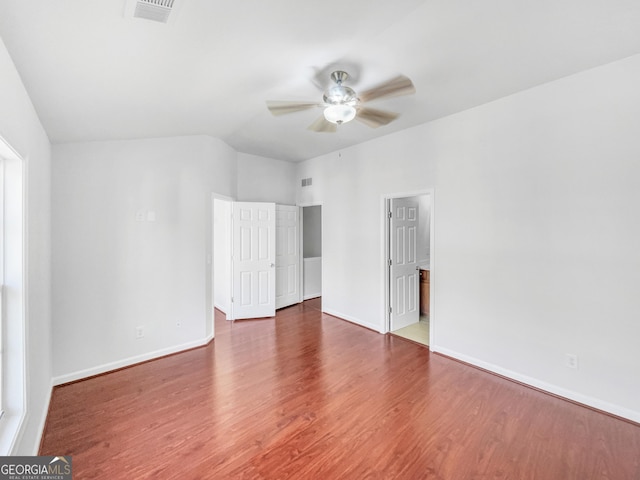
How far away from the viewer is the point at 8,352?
5.29ft

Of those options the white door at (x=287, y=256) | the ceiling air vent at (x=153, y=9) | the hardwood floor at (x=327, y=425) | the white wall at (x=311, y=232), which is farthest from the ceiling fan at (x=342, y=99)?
the white wall at (x=311, y=232)

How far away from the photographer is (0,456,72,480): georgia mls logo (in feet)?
4.35

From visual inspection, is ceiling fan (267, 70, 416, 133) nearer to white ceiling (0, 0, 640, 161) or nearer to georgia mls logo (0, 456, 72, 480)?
white ceiling (0, 0, 640, 161)

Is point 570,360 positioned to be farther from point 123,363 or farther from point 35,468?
point 123,363

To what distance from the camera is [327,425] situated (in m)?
2.19

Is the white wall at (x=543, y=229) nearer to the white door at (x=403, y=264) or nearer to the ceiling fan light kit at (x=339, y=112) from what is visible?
the white door at (x=403, y=264)

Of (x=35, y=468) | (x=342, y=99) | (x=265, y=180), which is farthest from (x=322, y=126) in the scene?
(x=35, y=468)

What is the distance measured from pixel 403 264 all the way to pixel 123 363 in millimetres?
3668

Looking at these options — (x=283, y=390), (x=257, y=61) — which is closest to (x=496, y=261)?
(x=283, y=390)

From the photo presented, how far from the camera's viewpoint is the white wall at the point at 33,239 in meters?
1.42

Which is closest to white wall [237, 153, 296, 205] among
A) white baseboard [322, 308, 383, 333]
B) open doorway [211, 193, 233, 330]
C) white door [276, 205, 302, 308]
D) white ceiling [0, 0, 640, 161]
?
white door [276, 205, 302, 308]

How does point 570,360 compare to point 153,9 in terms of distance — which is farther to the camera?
point 570,360

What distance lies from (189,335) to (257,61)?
3.16 meters

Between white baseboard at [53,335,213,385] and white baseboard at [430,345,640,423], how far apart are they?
3.07 m
